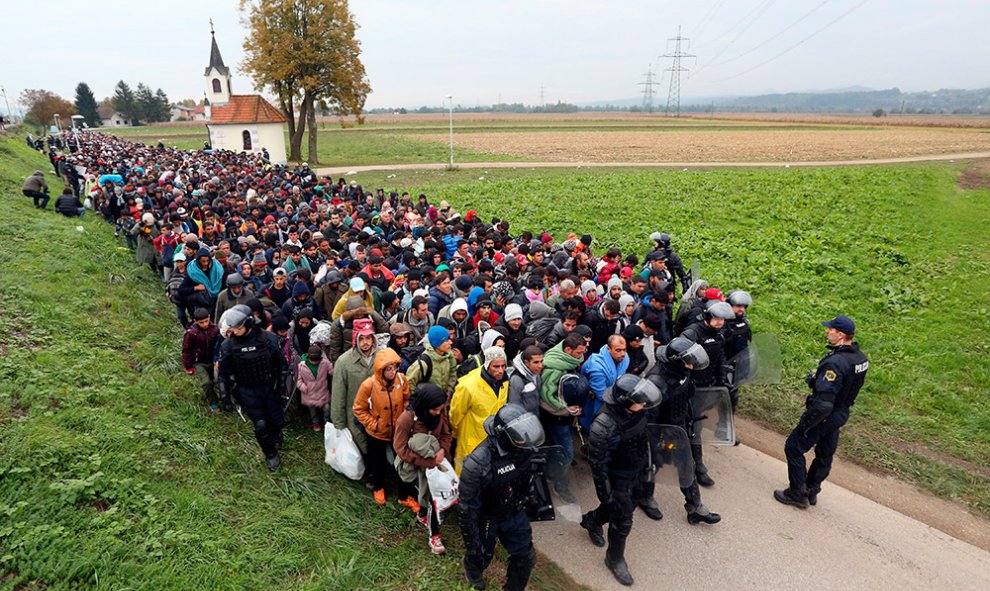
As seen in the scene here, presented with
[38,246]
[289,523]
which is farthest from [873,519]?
[38,246]

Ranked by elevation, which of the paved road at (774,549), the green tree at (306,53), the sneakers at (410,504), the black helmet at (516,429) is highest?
the green tree at (306,53)

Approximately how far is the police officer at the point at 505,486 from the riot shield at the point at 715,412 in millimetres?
2386

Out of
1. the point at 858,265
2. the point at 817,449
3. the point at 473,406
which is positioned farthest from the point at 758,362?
the point at 858,265

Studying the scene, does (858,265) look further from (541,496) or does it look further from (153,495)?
(153,495)

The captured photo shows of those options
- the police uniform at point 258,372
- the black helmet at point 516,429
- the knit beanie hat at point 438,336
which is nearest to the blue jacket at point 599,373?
the knit beanie hat at point 438,336

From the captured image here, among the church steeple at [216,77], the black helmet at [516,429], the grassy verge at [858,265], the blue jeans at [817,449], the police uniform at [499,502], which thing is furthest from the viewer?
the church steeple at [216,77]

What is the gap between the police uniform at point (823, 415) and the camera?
5160 mm

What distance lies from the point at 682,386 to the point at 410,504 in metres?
2.92

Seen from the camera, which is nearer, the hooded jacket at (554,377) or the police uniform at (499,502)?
the police uniform at (499,502)

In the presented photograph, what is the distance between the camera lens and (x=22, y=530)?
399cm

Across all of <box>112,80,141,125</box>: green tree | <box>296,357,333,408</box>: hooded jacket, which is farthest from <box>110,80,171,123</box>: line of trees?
<box>296,357,333,408</box>: hooded jacket

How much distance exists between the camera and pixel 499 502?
3.85 meters

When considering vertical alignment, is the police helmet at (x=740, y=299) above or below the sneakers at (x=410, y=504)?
above

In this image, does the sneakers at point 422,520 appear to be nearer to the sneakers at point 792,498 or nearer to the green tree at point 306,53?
the sneakers at point 792,498
